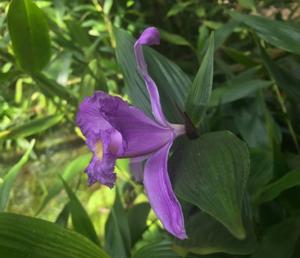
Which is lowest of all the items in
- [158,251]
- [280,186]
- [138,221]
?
[138,221]

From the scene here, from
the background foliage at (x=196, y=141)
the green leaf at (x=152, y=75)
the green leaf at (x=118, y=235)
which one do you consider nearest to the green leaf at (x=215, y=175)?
the background foliage at (x=196, y=141)

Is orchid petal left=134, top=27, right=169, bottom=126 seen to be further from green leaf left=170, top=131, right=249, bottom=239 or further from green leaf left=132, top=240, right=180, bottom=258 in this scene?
green leaf left=132, top=240, right=180, bottom=258

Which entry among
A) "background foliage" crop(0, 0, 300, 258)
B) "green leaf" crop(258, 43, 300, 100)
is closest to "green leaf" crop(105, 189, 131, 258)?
"background foliage" crop(0, 0, 300, 258)

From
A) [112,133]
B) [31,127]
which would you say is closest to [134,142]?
[112,133]

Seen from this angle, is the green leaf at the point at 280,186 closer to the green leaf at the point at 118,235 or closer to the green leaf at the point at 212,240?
the green leaf at the point at 212,240

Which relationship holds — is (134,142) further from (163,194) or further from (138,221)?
(138,221)
